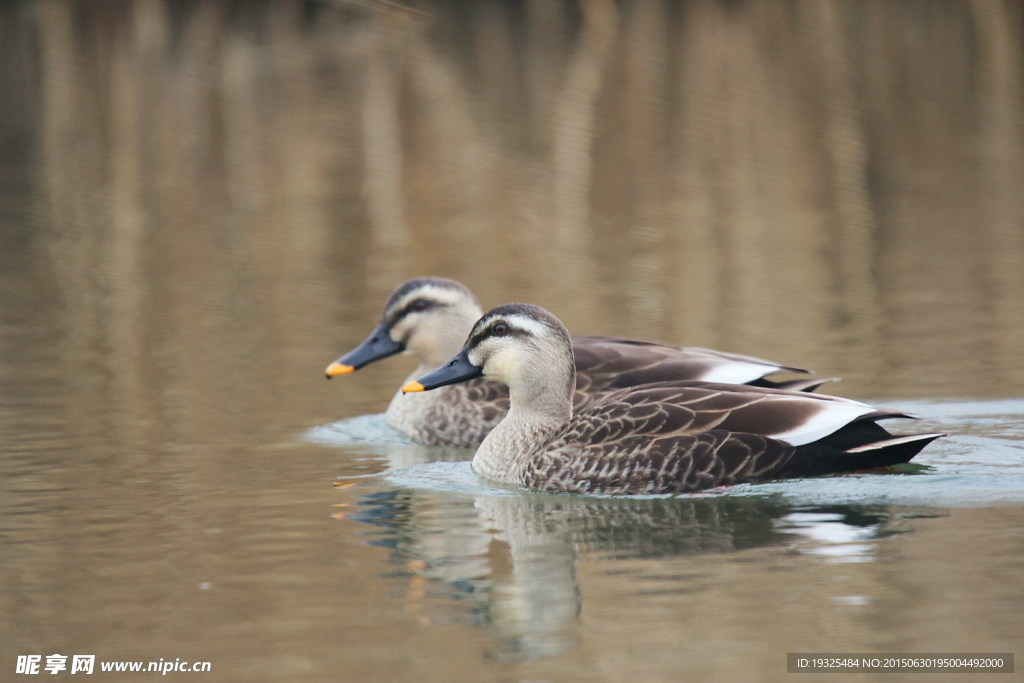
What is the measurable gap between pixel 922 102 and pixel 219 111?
43.9 ft

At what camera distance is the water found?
252 inches

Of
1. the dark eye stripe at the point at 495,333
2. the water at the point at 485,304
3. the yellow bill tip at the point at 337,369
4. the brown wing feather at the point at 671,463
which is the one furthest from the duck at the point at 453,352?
the brown wing feather at the point at 671,463

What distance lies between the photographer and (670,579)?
6781mm

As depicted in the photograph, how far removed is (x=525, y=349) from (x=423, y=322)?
2.62 metres

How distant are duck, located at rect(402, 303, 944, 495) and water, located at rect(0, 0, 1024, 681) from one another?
0.15m

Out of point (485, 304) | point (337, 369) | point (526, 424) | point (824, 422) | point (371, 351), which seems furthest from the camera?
point (485, 304)

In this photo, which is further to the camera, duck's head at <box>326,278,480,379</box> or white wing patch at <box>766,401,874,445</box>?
duck's head at <box>326,278,480,379</box>

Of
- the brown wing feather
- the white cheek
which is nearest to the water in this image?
the brown wing feather

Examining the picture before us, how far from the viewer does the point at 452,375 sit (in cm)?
970

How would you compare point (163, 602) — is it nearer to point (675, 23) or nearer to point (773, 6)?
point (675, 23)

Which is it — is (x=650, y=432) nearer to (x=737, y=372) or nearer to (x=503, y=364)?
(x=503, y=364)

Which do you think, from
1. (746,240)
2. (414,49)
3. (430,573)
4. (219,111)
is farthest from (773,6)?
(430,573)

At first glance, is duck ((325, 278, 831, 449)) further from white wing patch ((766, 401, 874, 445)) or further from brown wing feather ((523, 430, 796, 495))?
white wing patch ((766, 401, 874, 445))

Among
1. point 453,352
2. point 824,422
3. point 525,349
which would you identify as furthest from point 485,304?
point 824,422
